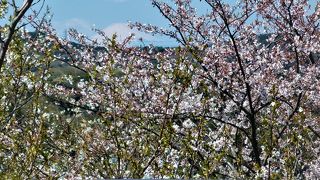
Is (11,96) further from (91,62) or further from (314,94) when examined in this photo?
(314,94)

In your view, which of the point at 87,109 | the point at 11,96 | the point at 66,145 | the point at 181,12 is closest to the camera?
the point at 11,96

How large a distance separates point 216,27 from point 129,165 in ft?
13.7

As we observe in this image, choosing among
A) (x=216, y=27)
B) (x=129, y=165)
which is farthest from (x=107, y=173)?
(x=216, y=27)

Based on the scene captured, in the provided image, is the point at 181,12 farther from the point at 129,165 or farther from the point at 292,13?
the point at 129,165

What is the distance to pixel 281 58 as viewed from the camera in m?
9.94

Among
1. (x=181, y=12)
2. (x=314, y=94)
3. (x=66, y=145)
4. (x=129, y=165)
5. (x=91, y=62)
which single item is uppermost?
(x=181, y=12)

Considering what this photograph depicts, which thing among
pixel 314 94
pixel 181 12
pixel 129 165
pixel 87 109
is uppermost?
pixel 181 12

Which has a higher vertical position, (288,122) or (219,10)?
(219,10)

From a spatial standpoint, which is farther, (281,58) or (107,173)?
(281,58)

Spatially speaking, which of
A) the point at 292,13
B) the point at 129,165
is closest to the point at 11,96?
the point at 129,165

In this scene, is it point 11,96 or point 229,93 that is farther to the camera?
point 229,93

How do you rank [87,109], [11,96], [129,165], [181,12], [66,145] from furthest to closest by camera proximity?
[181,12], [87,109], [66,145], [11,96], [129,165]

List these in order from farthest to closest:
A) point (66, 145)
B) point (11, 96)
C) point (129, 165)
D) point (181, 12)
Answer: point (181, 12), point (66, 145), point (11, 96), point (129, 165)

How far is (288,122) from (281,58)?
1991 millimetres
